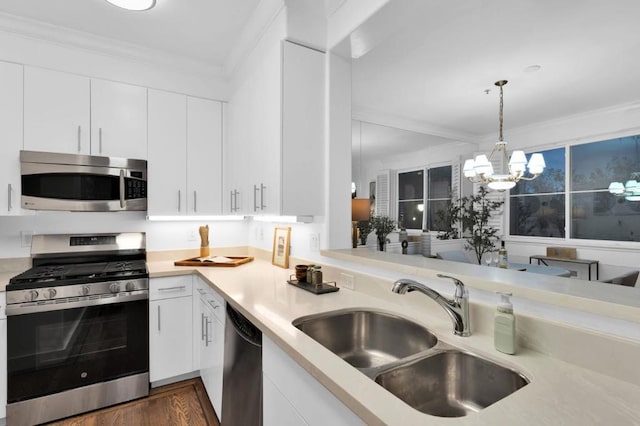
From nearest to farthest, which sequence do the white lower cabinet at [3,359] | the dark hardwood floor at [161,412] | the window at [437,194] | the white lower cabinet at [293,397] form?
the white lower cabinet at [293,397]
the white lower cabinet at [3,359]
the dark hardwood floor at [161,412]
the window at [437,194]

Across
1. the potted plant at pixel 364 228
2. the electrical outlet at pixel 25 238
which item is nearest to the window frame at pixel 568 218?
the potted plant at pixel 364 228

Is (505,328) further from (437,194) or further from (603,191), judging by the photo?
(437,194)

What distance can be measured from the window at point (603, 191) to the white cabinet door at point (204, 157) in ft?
15.6

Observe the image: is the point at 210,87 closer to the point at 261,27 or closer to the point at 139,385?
the point at 261,27

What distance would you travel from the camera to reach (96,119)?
2.45 meters

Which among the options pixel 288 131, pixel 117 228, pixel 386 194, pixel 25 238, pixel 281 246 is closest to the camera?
pixel 288 131

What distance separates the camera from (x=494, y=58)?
290cm

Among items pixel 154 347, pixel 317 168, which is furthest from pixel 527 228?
pixel 154 347

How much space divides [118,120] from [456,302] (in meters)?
2.65

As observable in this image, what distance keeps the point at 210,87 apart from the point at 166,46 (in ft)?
1.50

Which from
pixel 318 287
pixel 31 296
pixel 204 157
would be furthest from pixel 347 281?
pixel 31 296

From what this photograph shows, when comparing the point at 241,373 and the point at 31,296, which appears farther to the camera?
the point at 31,296

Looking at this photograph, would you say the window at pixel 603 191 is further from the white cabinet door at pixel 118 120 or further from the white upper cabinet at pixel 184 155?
the white cabinet door at pixel 118 120

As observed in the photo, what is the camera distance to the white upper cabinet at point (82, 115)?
2258mm
